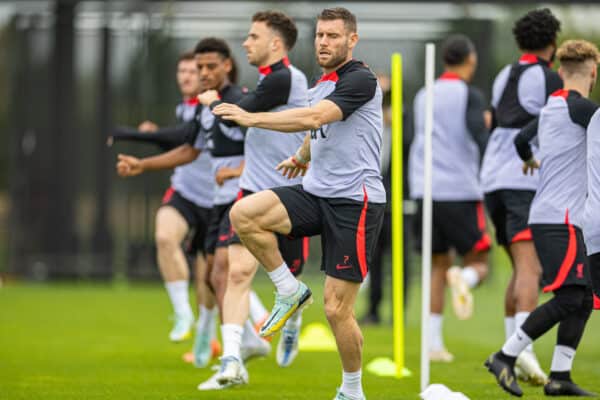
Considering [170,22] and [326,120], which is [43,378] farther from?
[170,22]

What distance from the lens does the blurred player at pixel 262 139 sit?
7.36 m

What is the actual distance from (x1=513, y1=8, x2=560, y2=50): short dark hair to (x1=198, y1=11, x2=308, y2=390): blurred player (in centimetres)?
155

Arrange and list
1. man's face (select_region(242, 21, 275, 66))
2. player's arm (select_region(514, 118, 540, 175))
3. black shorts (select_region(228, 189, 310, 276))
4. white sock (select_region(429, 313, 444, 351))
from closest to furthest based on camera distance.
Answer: player's arm (select_region(514, 118, 540, 175))
man's face (select_region(242, 21, 275, 66))
black shorts (select_region(228, 189, 310, 276))
white sock (select_region(429, 313, 444, 351))

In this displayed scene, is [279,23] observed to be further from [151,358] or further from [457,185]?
[151,358]

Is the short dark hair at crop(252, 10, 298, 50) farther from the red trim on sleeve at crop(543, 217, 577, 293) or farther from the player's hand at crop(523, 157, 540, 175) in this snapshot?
the red trim on sleeve at crop(543, 217, 577, 293)

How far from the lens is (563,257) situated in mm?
7055

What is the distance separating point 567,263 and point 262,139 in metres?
2.07

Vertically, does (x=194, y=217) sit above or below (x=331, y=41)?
below

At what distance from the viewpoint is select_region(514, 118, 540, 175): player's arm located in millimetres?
7348

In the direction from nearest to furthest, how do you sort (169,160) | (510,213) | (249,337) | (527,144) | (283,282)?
(283,282) → (527,144) → (510,213) → (249,337) → (169,160)

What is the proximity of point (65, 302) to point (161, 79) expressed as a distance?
4.40m

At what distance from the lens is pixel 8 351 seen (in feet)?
32.1

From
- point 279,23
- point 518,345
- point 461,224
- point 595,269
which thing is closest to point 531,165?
point 518,345

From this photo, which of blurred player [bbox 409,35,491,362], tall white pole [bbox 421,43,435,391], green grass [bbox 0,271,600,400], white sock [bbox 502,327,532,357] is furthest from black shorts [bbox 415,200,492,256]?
tall white pole [bbox 421,43,435,391]
